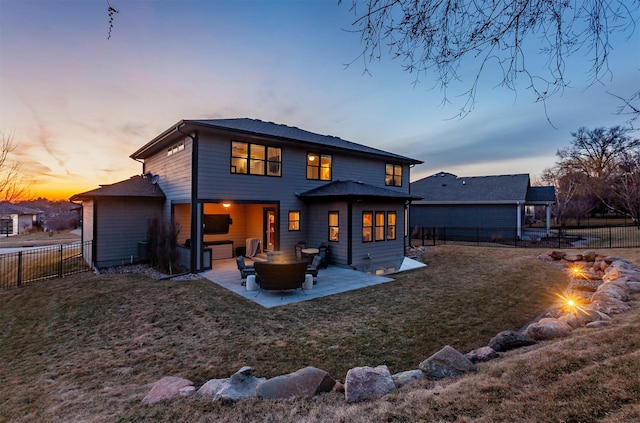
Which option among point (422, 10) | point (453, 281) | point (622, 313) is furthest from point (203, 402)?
point (453, 281)

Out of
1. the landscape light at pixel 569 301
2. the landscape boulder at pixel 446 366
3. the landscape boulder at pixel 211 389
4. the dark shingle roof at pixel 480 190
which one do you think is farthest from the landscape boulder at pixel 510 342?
the dark shingle roof at pixel 480 190

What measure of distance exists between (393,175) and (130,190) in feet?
44.0

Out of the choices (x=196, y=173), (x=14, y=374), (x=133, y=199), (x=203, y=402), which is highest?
(x=196, y=173)

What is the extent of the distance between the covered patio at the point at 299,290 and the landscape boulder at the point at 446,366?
4.56m

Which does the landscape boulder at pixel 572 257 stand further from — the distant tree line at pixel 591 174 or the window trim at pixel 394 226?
the distant tree line at pixel 591 174

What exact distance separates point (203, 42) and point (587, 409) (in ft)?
30.1

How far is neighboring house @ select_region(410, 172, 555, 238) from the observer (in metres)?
22.3

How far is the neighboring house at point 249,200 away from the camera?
11047 millimetres

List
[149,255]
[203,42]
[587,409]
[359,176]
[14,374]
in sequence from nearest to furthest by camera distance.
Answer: [587,409] < [14,374] < [203,42] < [149,255] < [359,176]

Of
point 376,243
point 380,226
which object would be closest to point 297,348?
point 376,243

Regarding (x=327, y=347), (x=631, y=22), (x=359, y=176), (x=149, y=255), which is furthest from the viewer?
(x=359, y=176)

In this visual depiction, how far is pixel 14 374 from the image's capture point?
4.47 m

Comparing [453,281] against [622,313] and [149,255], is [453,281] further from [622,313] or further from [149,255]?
[149,255]

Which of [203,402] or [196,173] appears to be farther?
[196,173]
